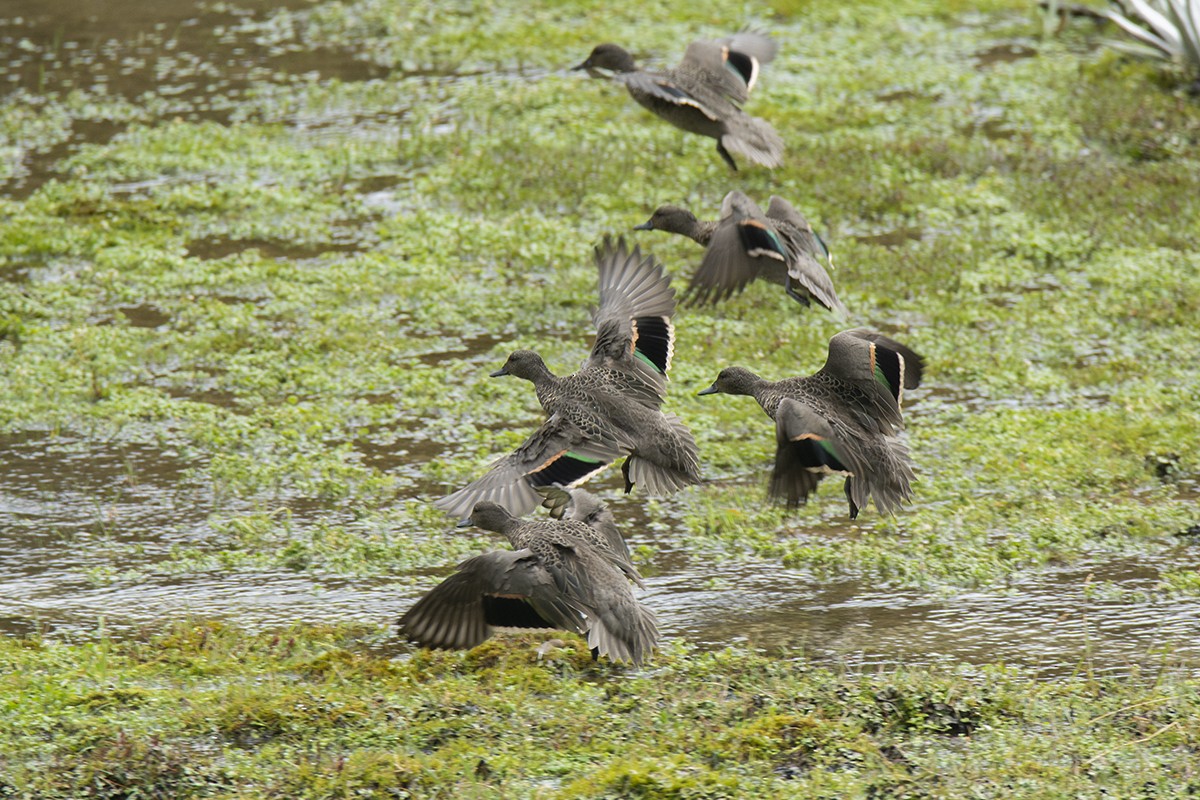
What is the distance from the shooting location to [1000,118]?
14.0 m

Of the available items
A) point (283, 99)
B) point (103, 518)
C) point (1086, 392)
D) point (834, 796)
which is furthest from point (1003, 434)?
point (283, 99)

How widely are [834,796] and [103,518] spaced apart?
4574 mm

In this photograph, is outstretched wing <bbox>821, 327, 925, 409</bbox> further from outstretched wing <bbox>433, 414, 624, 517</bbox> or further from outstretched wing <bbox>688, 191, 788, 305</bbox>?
outstretched wing <bbox>433, 414, 624, 517</bbox>

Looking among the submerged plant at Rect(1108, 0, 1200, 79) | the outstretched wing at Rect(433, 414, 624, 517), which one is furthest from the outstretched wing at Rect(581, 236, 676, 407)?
the submerged plant at Rect(1108, 0, 1200, 79)

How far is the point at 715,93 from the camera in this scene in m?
10.8

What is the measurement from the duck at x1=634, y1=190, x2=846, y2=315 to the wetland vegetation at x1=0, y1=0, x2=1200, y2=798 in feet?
3.60

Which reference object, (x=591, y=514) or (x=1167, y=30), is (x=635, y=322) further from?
(x=1167, y=30)

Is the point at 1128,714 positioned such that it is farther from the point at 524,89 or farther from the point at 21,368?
the point at 524,89

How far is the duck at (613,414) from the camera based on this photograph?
23.7 feet

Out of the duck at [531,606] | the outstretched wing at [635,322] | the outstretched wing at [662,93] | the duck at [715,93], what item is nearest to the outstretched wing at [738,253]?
the outstretched wing at [635,322]

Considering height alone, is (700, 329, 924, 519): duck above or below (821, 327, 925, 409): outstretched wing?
below

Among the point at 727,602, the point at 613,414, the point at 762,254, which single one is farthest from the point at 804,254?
the point at 727,602

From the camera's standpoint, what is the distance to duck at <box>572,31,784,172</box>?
10.4m

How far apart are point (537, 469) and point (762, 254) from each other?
204cm
